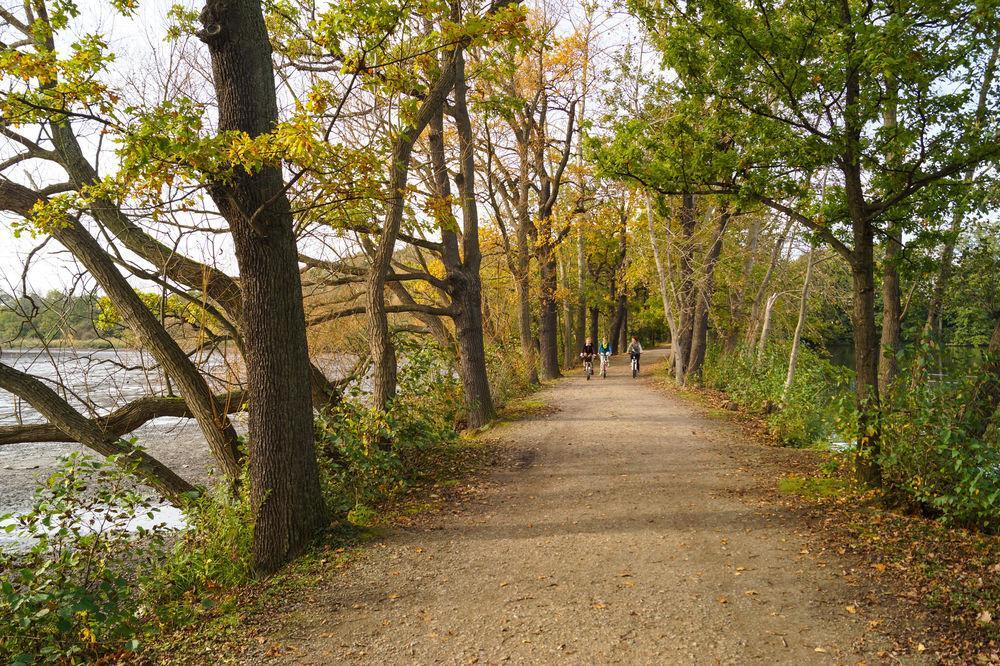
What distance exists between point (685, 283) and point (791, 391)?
795 centimetres

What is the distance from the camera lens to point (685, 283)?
19.3m

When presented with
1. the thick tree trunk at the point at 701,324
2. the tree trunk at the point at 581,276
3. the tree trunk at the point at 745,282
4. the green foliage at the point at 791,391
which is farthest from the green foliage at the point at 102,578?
the tree trunk at the point at 581,276

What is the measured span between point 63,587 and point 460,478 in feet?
15.6

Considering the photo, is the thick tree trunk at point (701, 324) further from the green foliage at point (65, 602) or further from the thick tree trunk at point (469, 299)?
the green foliage at point (65, 602)

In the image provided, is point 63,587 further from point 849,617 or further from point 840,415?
point 840,415

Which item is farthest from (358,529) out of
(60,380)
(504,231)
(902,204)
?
(504,231)

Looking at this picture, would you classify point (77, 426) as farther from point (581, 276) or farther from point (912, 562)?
point (581, 276)

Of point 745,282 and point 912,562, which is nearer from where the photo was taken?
point 912,562

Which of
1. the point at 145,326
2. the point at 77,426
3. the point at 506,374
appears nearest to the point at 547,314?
the point at 506,374

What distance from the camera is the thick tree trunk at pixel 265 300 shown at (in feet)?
18.6

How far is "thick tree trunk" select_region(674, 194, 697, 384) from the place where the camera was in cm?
1866

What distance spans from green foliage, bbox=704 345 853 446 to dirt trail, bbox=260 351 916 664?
5.43 ft

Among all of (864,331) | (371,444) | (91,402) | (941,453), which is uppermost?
(864,331)

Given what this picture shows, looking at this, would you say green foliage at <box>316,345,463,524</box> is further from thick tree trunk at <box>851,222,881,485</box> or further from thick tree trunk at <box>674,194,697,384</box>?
thick tree trunk at <box>674,194,697,384</box>
